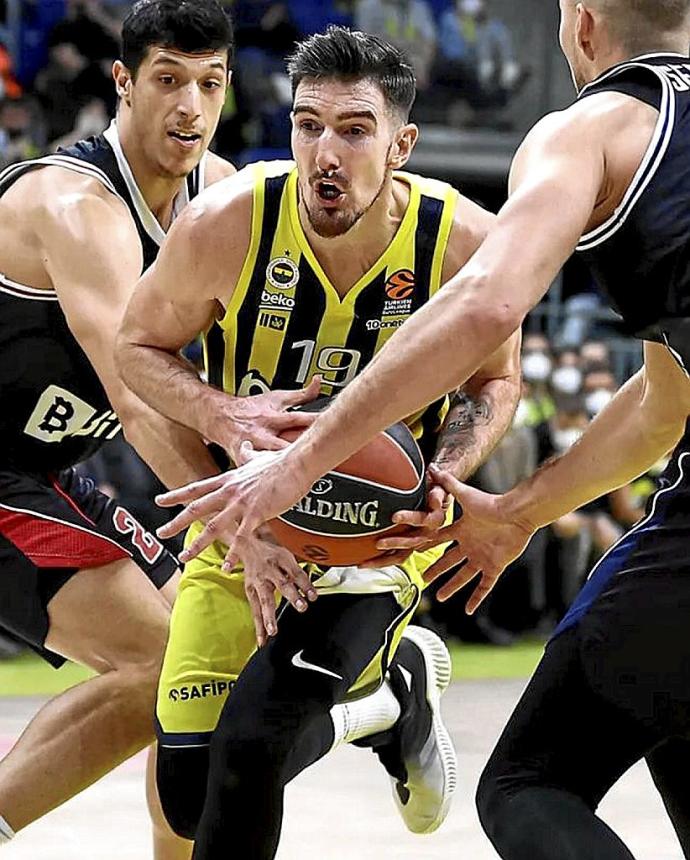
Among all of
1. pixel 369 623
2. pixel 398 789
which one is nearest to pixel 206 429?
pixel 369 623

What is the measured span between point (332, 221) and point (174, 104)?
953 millimetres

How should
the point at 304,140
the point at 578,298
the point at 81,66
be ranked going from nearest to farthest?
the point at 304,140 < the point at 81,66 < the point at 578,298

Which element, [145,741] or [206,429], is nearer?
[206,429]

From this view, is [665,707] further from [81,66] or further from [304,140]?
[81,66]

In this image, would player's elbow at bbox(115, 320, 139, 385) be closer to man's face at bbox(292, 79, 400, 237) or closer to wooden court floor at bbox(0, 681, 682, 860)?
man's face at bbox(292, 79, 400, 237)

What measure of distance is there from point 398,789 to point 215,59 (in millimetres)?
2099

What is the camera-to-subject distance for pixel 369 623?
11.6 ft

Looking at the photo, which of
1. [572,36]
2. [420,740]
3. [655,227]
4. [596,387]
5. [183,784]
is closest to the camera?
[655,227]

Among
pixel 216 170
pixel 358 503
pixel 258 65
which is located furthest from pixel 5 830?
pixel 258 65

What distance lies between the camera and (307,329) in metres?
3.60

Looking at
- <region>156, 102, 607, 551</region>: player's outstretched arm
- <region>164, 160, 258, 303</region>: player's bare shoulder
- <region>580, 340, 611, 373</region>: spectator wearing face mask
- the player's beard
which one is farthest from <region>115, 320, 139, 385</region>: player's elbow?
<region>580, 340, 611, 373</region>: spectator wearing face mask

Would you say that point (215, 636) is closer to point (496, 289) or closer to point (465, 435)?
point (465, 435)

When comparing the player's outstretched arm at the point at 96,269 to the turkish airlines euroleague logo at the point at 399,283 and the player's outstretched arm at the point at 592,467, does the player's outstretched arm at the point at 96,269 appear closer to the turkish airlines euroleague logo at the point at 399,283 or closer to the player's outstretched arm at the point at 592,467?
the turkish airlines euroleague logo at the point at 399,283

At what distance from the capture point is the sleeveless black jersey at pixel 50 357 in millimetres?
4215
